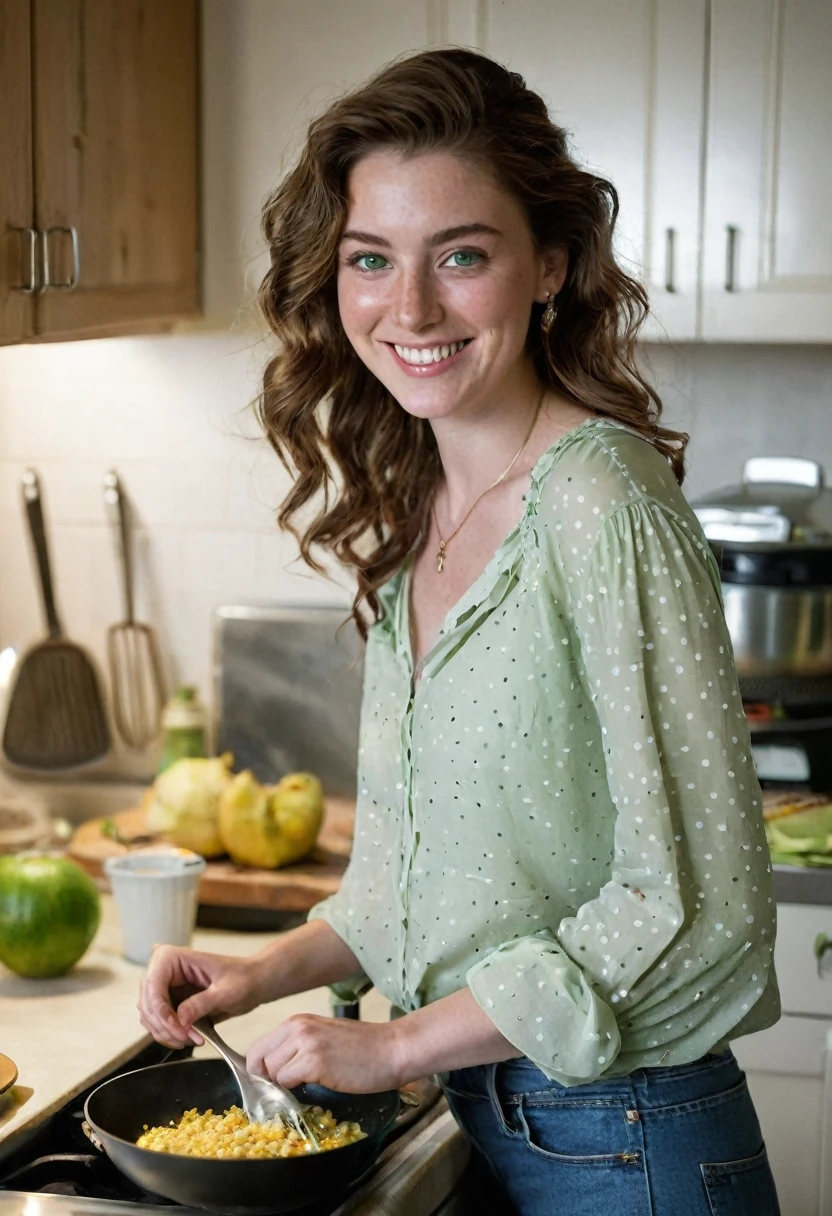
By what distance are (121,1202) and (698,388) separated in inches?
65.0

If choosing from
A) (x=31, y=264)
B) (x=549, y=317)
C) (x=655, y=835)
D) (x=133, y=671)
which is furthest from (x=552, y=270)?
(x=133, y=671)

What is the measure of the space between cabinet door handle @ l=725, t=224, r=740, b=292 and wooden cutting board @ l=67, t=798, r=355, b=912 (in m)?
0.94

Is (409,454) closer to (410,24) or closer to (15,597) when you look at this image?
(410,24)

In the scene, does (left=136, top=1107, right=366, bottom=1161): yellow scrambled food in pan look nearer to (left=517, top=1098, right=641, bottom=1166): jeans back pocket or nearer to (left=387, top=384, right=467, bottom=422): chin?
(left=517, top=1098, right=641, bottom=1166): jeans back pocket

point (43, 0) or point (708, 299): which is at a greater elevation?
point (43, 0)

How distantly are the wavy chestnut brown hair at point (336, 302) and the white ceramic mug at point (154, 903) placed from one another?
1.54 ft

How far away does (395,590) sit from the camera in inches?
58.1

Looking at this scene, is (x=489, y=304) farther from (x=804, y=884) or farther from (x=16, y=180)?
(x=804, y=884)

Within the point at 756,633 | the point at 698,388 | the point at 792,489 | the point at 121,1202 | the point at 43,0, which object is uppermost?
the point at 43,0

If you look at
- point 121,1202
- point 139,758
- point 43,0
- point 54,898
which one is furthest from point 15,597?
point 121,1202

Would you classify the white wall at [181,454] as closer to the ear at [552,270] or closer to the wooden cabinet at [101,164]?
the wooden cabinet at [101,164]

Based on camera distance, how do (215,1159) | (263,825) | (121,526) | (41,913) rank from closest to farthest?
(215,1159)
(41,913)
(263,825)
(121,526)

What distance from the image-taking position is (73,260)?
1.79 metres

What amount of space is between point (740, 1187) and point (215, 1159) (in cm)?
42
